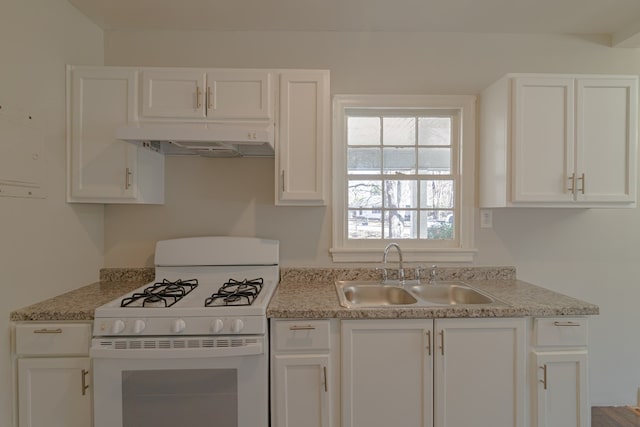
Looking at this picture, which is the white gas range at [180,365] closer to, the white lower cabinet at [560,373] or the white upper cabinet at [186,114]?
the white upper cabinet at [186,114]

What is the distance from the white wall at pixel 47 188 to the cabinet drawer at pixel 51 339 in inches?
2.8

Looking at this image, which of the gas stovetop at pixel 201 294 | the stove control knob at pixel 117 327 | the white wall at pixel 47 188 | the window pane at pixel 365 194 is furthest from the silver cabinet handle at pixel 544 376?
the white wall at pixel 47 188

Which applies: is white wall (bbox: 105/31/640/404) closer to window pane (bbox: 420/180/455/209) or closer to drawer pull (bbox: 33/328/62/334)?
window pane (bbox: 420/180/455/209)

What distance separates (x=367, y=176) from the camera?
2250 millimetres

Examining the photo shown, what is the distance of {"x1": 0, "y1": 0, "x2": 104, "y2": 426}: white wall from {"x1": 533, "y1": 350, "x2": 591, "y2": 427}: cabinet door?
2.59 metres

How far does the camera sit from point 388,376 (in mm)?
1554

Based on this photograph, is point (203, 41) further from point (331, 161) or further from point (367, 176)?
point (367, 176)

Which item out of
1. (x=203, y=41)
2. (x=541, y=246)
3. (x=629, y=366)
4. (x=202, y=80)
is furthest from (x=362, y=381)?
(x=203, y=41)

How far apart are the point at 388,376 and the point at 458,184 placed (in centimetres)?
140

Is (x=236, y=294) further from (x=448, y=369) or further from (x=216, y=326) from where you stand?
(x=448, y=369)

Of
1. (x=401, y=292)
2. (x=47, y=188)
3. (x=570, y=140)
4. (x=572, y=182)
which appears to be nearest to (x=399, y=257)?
(x=401, y=292)

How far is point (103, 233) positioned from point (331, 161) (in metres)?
1.66

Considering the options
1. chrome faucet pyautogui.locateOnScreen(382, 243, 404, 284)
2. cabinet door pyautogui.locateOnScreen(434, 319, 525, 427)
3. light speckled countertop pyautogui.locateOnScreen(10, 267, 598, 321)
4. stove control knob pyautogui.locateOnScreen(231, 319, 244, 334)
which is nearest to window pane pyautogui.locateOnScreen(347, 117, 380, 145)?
chrome faucet pyautogui.locateOnScreen(382, 243, 404, 284)

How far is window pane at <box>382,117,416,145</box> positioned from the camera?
2.26m
